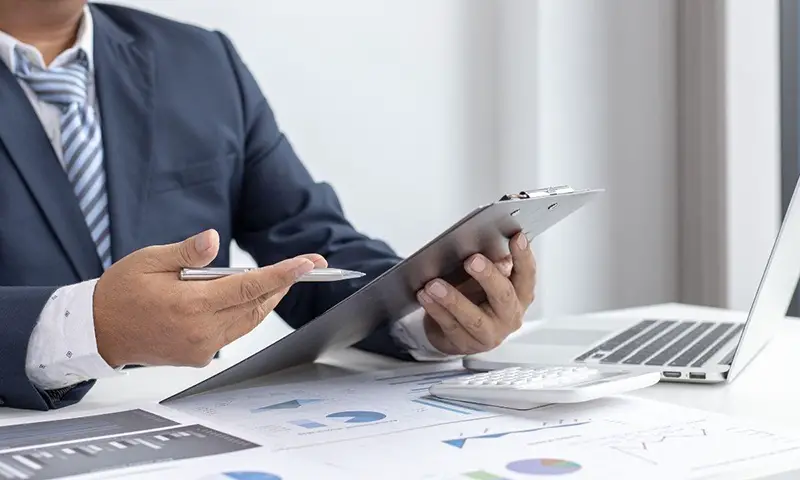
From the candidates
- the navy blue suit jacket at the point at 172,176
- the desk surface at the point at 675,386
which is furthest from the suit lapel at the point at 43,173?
the desk surface at the point at 675,386

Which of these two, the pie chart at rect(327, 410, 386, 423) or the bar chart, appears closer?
the bar chart

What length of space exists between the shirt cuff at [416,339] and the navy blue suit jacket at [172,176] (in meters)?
0.02

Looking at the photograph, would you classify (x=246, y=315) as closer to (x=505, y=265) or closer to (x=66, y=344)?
(x=66, y=344)

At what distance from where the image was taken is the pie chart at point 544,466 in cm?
64

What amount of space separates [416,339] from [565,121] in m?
1.52

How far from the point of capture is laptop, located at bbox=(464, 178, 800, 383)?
38.4 inches

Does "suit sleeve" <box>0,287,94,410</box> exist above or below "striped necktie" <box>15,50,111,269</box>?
below

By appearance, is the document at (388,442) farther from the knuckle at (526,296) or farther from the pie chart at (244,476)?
the knuckle at (526,296)

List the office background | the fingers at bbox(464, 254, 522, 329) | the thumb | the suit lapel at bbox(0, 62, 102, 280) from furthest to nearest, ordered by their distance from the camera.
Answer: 1. the office background
2. the suit lapel at bbox(0, 62, 102, 280)
3. the fingers at bbox(464, 254, 522, 329)
4. the thumb

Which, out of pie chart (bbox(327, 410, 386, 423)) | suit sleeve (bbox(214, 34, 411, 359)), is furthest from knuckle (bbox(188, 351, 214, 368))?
suit sleeve (bbox(214, 34, 411, 359))

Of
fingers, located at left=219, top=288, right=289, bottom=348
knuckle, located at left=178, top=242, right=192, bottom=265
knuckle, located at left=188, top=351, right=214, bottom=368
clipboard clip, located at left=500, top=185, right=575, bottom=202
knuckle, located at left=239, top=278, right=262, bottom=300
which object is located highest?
clipboard clip, located at left=500, top=185, right=575, bottom=202

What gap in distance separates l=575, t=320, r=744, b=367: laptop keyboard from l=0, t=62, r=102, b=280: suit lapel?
63 centimetres

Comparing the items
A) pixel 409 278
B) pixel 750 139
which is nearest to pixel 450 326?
pixel 409 278

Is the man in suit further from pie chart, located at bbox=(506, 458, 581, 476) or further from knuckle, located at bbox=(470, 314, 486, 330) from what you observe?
pie chart, located at bbox=(506, 458, 581, 476)
